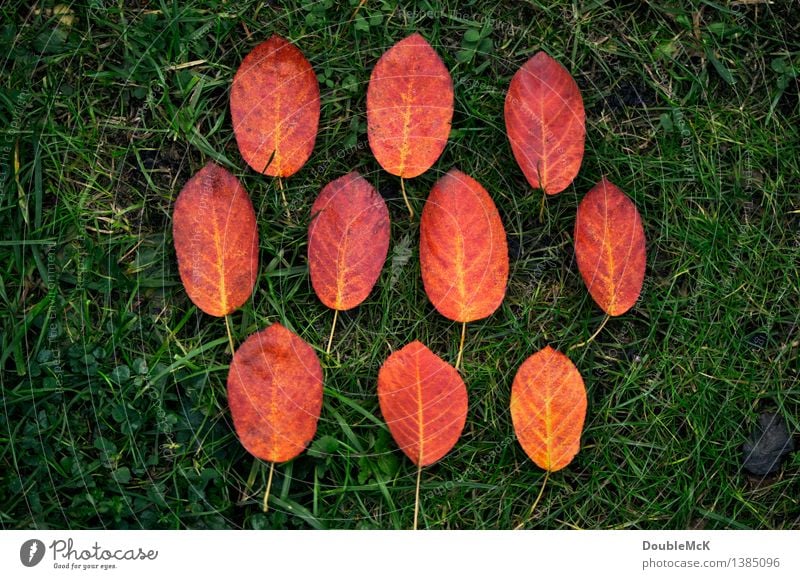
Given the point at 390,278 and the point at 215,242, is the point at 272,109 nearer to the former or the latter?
the point at 215,242

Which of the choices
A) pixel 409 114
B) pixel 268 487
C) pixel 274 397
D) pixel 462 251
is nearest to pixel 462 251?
pixel 462 251

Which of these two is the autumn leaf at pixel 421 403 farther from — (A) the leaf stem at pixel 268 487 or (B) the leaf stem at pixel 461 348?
(A) the leaf stem at pixel 268 487

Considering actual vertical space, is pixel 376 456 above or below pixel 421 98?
below

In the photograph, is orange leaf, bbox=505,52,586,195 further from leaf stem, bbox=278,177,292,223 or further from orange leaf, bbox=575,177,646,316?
leaf stem, bbox=278,177,292,223

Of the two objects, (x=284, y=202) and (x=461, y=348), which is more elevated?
(x=284, y=202)
